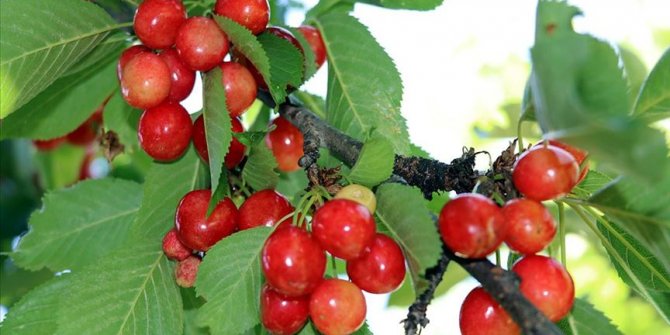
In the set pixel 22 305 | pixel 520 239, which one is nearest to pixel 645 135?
pixel 520 239

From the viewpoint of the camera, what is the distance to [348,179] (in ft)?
6.36

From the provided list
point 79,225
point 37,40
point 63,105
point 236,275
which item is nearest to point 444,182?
point 236,275

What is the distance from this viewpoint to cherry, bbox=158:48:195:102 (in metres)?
2.29

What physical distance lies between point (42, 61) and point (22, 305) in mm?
783

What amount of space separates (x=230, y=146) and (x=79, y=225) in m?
0.98

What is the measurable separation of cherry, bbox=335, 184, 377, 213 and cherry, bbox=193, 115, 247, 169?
53cm

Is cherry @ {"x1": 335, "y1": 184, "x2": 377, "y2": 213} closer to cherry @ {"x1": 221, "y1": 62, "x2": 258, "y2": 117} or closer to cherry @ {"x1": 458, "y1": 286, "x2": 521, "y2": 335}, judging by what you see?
cherry @ {"x1": 458, "y1": 286, "x2": 521, "y2": 335}

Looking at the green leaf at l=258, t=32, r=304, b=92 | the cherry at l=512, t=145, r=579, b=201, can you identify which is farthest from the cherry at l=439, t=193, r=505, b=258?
the green leaf at l=258, t=32, r=304, b=92

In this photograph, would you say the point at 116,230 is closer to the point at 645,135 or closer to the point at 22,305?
the point at 22,305

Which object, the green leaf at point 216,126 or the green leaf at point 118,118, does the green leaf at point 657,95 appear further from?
the green leaf at point 118,118

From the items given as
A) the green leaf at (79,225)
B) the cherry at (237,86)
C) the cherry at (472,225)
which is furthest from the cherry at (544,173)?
the green leaf at (79,225)

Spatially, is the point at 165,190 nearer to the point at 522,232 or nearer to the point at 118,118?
the point at 118,118

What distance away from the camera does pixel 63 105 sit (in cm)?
312

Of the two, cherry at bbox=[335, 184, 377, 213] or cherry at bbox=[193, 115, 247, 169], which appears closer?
cherry at bbox=[335, 184, 377, 213]
